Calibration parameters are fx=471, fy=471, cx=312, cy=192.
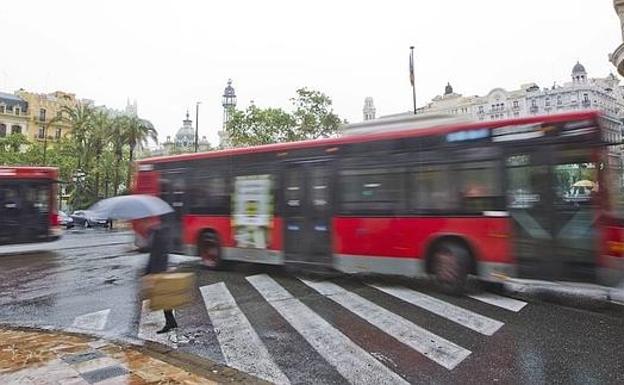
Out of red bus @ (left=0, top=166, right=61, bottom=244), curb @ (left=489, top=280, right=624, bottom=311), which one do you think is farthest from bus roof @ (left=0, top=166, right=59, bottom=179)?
curb @ (left=489, top=280, right=624, bottom=311)

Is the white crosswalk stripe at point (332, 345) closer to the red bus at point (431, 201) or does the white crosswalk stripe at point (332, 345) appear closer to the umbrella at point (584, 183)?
the red bus at point (431, 201)

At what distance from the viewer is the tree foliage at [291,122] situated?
116ft

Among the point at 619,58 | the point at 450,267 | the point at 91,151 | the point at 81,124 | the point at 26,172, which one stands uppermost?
the point at 81,124

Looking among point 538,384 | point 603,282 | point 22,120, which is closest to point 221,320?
point 538,384

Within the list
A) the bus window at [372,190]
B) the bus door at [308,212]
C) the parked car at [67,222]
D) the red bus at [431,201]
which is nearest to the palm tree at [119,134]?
the parked car at [67,222]

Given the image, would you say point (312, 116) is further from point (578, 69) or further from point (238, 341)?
point (578, 69)

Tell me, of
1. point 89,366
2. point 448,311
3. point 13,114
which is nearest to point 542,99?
point 13,114

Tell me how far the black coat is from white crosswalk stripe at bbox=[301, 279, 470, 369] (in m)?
3.03

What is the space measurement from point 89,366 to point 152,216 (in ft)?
6.38

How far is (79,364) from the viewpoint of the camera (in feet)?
16.8

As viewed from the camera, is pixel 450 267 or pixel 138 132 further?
pixel 138 132

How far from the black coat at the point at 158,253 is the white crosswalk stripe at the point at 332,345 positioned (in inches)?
79.2

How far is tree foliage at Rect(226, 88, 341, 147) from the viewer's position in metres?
35.2

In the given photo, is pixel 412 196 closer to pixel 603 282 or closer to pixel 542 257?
pixel 542 257
